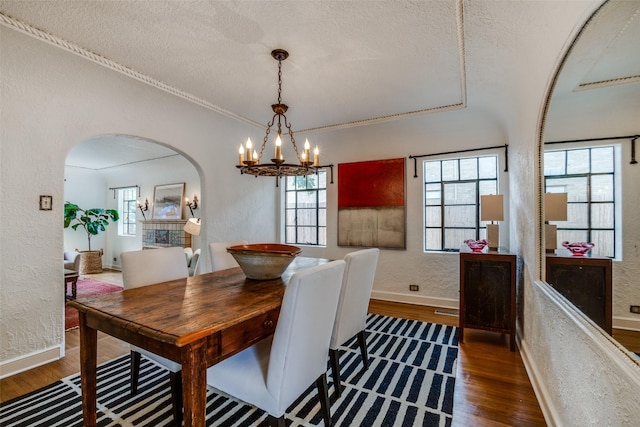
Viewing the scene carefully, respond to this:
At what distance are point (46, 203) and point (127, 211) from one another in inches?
214

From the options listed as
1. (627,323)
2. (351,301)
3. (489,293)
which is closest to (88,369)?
(351,301)

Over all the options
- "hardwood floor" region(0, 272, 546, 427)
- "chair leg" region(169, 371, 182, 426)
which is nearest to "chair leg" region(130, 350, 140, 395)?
"chair leg" region(169, 371, 182, 426)

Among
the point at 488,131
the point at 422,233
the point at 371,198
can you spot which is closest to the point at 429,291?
the point at 422,233

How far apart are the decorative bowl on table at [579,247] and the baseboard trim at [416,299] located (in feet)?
7.95

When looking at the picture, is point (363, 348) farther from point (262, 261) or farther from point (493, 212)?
point (493, 212)

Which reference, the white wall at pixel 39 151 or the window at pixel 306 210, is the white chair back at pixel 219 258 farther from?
the window at pixel 306 210

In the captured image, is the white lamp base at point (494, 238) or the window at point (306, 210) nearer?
the white lamp base at point (494, 238)

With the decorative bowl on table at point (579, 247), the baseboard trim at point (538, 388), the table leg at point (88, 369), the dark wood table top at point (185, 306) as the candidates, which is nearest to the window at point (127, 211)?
the dark wood table top at point (185, 306)

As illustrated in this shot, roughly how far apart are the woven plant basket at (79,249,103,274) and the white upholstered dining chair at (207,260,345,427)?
6.90 metres

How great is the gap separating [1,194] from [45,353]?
1316mm

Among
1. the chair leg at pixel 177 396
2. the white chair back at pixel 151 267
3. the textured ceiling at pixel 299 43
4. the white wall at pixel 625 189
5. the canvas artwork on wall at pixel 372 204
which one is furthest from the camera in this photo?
the canvas artwork on wall at pixel 372 204

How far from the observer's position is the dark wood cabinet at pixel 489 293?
261cm

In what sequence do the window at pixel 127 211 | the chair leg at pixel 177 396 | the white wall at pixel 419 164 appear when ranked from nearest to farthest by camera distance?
the chair leg at pixel 177 396, the white wall at pixel 419 164, the window at pixel 127 211

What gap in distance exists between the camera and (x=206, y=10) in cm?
190
